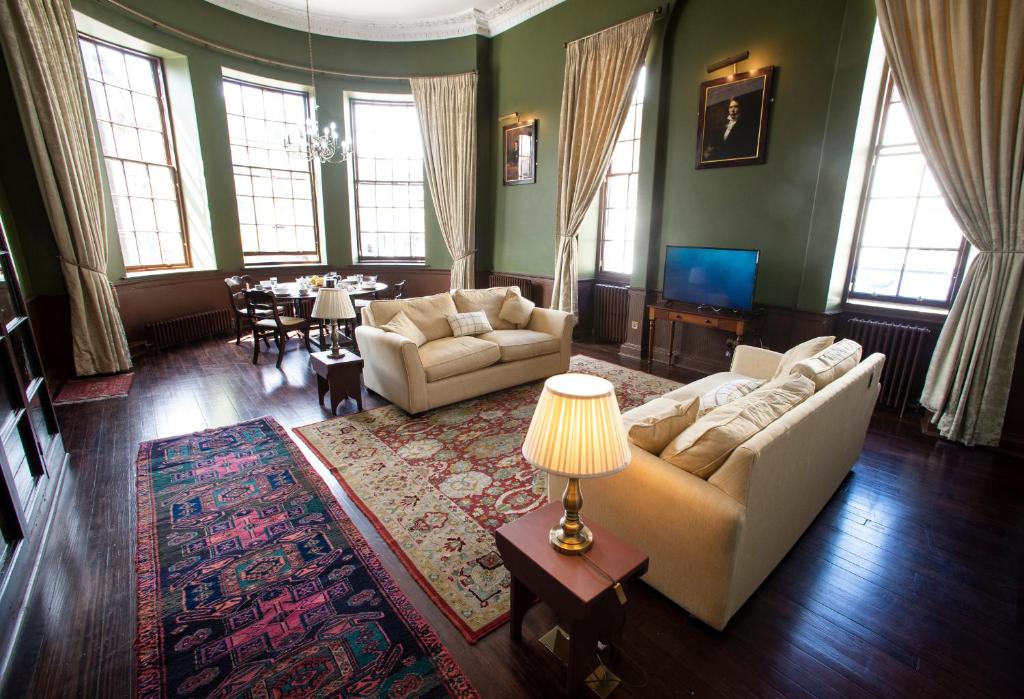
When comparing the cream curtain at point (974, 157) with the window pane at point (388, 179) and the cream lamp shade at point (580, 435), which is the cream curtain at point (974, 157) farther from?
the window pane at point (388, 179)

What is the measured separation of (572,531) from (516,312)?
131 inches

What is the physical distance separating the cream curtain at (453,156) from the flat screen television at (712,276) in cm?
322

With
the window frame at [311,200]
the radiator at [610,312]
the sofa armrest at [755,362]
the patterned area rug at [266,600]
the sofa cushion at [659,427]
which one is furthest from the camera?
the window frame at [311,200]

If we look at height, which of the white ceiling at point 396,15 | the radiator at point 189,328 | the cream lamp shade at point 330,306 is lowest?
the radiator at point 189,328

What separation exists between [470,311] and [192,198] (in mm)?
4221

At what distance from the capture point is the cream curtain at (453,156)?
664 centimetres

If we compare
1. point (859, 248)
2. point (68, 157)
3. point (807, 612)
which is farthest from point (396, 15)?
point (807, 612)

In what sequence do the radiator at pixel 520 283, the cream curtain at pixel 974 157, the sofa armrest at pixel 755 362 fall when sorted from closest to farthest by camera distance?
1. the cream curtain at pixel 974 157
2. the sofa armrest at pixel 755 362
3. the radiator at pixel 520 283

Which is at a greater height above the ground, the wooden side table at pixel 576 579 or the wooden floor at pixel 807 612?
the wooden side table at pixel 576 579

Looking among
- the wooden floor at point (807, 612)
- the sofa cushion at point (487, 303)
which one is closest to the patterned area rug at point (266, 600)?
the wooden floor at point (807, 612)

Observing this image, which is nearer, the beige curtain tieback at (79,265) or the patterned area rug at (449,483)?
the patterned area rug at (449,483)

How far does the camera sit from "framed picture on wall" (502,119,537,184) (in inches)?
245

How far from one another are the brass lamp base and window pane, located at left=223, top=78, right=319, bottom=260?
21.3 ft

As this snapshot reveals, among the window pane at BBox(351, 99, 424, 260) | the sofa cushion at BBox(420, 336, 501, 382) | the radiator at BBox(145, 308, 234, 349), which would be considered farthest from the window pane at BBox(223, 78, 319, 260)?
the sofa cushion at BBox(420, 336, 501, 382)
